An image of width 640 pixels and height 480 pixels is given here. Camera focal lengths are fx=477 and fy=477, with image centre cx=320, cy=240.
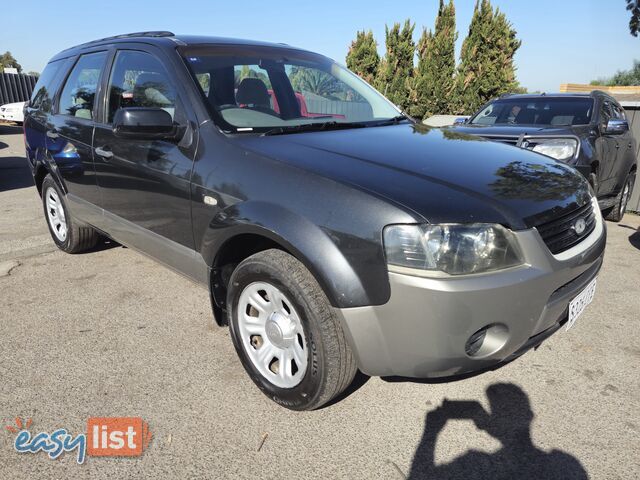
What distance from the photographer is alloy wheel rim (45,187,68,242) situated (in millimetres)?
4397

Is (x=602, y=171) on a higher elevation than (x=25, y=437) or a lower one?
higher

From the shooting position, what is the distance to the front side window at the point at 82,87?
3.51 m

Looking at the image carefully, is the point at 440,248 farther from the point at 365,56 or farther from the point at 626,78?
the point at 626,78

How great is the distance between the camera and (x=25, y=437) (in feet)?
7.04

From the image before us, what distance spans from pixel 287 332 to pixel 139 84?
1.92 meters

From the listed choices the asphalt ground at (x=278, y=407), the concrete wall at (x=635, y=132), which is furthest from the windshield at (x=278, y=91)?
the concrete wall at (x=635, y=132)

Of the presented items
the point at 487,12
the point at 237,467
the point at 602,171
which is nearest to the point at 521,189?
the point at 237,467

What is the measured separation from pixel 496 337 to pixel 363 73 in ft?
50.8

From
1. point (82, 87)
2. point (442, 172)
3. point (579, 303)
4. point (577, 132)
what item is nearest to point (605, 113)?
point (577, 132)

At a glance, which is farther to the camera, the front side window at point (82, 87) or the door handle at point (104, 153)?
the front side window at point (82, 87)

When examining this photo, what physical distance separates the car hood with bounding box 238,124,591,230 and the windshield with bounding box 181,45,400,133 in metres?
0.25

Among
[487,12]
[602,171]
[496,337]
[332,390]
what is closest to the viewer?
[496,337]

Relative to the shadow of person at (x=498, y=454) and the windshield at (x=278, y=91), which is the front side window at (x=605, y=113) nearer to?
the windshield at (x=278, y=91)

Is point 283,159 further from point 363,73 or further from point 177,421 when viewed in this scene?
point 363,73
